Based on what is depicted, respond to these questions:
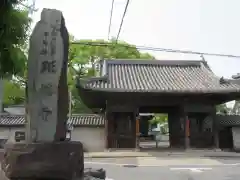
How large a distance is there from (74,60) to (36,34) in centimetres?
3112

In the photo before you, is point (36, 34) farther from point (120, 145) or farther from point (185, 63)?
point (185, 63)

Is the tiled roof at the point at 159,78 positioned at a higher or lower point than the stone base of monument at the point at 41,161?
higher

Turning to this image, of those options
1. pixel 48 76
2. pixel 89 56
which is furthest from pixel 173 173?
pixel 89 56

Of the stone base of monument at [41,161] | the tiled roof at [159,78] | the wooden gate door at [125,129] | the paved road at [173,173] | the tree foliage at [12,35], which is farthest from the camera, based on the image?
the wooden gate door at [125,129]

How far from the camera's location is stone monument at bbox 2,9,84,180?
5988 mm

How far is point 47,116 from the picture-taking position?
6.61 meters

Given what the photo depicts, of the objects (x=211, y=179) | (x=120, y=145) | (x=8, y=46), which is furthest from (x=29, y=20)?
(x=120, y=145)

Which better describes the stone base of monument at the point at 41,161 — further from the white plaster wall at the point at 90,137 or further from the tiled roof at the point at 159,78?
the white plaster wall at the point at 90,137

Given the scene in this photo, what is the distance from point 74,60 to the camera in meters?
37.7

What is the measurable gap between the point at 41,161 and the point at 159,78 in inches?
698

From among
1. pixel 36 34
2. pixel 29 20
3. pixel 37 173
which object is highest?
pixel 29 20

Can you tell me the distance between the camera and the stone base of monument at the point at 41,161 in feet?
19.5

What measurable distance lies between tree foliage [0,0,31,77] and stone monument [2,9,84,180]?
1.43 metres

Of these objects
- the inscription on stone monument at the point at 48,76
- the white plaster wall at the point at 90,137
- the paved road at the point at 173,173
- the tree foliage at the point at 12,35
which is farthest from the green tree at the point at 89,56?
the inscription on stone monument at the point at 48,76
